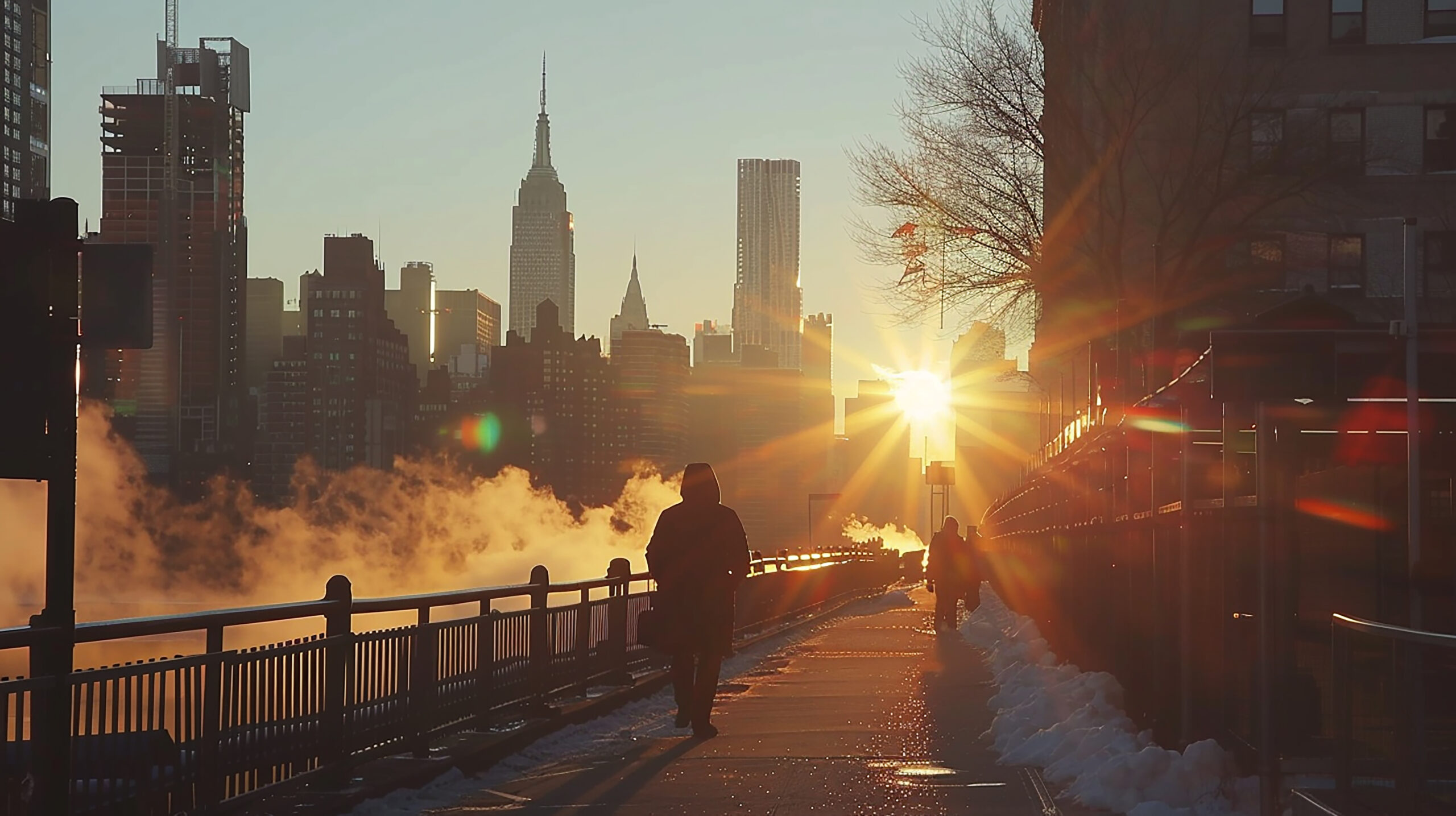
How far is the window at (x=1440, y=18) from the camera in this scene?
5366 cm

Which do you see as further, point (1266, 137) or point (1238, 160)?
point (1266, 137)

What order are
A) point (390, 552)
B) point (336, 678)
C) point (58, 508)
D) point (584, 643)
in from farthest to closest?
point (390, 552)
point (584, 643)
point (336, 678)
point (58, 508)

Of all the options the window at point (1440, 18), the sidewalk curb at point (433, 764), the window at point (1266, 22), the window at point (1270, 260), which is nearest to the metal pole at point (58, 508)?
the sidewalk curb at point (433, 764)

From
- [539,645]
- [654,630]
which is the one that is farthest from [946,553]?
[654,630]

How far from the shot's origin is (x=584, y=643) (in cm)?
1612

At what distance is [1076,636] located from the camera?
1638 centimetres

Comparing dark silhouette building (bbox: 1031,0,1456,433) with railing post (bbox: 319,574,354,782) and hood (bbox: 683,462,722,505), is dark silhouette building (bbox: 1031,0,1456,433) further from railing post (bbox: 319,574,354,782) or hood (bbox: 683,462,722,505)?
railing post (bbox: 319,574,354,782)

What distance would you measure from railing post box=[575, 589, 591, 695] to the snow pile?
3.40 metres

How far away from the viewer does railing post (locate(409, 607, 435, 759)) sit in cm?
1148

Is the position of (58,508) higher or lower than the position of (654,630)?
higher

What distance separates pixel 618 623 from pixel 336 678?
7.45 metres

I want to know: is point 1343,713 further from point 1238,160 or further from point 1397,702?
point 1238,160

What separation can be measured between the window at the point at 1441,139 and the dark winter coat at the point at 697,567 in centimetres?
4463

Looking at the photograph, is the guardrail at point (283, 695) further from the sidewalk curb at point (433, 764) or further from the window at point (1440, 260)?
the window at point (1440, 260)
